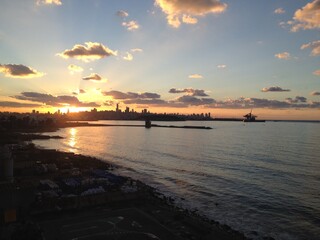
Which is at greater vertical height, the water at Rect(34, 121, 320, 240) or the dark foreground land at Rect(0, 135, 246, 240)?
the dark foreground land at Rect(0, 135, 246, 240)

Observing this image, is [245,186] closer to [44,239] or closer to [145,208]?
[145,208]

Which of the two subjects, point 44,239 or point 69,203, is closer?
point 44,239

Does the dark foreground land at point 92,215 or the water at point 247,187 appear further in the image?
the water at point 247,187

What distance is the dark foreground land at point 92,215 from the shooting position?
30.4 metres

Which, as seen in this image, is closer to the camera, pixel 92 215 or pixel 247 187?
pixel 92 215

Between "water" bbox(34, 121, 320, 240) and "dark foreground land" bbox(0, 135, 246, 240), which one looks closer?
"dark foreground land" bbox(0, 135, 246, 240)

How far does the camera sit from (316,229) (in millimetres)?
38062

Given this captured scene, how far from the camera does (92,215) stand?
117ft

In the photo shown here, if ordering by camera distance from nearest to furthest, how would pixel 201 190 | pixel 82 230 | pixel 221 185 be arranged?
pixel 82 230 < pixel 201 190 < pixel 221 185

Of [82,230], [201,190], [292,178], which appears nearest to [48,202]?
[82,230]

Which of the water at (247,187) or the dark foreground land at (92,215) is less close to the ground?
the dark foreground land at (92,215)

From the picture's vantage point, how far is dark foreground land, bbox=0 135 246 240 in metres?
30.4

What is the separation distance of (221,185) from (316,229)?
23155 millimetres

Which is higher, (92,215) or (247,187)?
(92,215)
